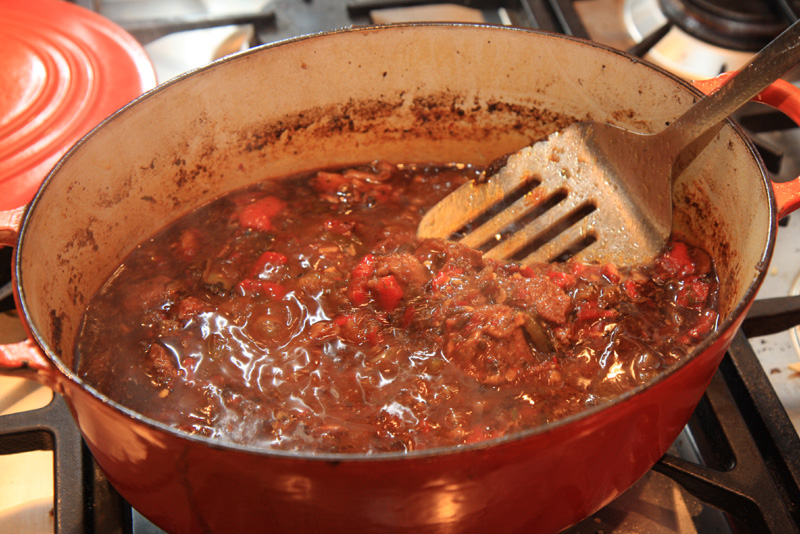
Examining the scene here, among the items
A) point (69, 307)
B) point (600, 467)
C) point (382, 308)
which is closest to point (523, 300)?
point (382, 308)

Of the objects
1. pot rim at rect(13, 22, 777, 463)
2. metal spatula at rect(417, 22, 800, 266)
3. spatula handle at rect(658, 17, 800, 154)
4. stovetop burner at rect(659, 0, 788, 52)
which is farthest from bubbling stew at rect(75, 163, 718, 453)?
stovetop burner at rect(659, 0, 788, 52)

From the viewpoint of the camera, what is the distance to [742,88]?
59.7 inches

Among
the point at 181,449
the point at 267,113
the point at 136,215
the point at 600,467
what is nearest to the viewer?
the point at 181,449

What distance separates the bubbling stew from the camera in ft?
4.90

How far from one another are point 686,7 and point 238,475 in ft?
8.16

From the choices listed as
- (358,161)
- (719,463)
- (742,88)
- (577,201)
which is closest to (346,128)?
(358,161)

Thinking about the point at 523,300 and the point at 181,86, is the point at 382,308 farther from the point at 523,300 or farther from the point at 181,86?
the point at 181,86

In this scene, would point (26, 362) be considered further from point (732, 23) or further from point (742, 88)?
point (732, 23)

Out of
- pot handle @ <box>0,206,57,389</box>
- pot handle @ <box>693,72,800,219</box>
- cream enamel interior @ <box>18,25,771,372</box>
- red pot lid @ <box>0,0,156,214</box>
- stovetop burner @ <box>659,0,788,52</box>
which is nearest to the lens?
pot handle @ <box>0,206,57,389</box>

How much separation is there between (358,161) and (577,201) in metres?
0.75

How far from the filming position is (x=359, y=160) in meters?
2.28

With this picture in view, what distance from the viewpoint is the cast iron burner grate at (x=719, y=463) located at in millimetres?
1457

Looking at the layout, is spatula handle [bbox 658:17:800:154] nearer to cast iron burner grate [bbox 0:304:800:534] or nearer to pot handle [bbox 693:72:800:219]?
pot handle [bbox 693:72:800:219]

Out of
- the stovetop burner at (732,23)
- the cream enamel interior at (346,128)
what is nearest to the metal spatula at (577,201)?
the cream enamel interior at (346,128)
